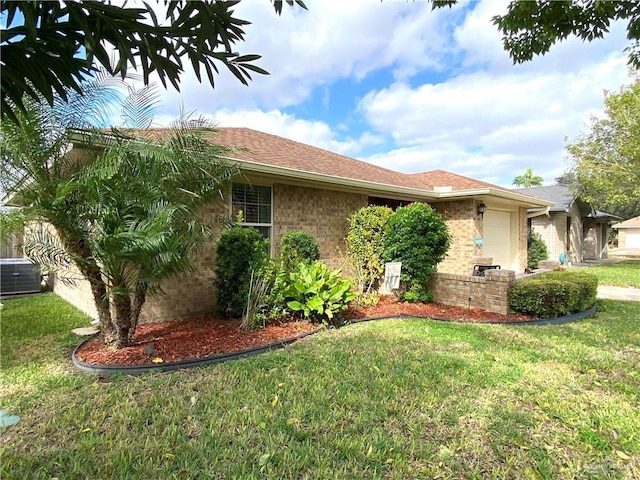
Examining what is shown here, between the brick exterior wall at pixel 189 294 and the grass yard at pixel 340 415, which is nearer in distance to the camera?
the grass yard at pixel 340 415

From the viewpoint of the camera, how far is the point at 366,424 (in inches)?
116

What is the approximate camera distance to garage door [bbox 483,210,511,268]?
13.2 meters

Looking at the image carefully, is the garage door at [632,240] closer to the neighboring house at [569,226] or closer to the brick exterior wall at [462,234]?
the neighboring house at [569,226]

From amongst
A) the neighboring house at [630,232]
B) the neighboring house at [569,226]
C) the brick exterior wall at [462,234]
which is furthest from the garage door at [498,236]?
the neighboring house at [630,232]

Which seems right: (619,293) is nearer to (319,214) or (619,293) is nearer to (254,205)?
(319,214)

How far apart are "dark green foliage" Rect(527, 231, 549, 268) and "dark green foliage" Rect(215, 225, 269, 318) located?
53.1ft

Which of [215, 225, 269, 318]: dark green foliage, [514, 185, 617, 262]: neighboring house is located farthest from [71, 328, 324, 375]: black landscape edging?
[514, 185, 617, 262]: neighboring house

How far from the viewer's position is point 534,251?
17.9 metres

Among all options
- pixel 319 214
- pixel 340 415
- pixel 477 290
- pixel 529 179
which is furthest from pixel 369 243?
pixel 529 179

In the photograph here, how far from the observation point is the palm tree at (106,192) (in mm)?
3877

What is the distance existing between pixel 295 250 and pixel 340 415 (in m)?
4.29

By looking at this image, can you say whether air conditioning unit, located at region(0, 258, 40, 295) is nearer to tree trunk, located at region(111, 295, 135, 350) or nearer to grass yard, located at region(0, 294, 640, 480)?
grass yard, located at region(0, 294, 640, 480)

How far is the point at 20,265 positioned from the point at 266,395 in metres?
10.1

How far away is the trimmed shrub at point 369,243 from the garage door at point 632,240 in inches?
2020
